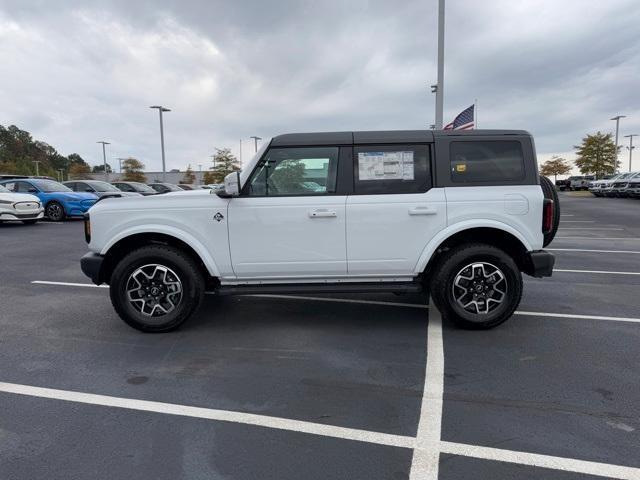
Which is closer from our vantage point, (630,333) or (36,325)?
(630,333)

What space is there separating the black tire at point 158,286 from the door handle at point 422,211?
217 cm

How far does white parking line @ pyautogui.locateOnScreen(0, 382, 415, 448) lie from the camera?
2.79 m

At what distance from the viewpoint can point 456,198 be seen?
4527 millimetres

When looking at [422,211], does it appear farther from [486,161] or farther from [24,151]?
[24,151]

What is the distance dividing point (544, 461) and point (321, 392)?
1.47m

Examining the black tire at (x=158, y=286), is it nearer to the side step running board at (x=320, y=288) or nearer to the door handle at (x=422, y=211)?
the side step running board at (x=320, y=288)

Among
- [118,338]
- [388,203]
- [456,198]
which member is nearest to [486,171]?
[456,198]

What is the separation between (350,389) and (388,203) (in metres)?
1.86

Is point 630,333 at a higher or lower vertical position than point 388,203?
lower

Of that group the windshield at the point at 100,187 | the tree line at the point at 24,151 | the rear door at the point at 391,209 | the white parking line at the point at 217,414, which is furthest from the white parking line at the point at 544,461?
the tree line at the point at 24,151

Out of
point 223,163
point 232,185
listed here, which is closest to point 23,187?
point 232,185

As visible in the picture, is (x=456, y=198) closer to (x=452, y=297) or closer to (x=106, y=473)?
(x=452, y=297)

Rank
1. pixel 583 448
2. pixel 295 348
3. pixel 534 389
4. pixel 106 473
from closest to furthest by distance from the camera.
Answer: pixel 106 473
pixel 583 448
pixel 534 389
pixel 295 348

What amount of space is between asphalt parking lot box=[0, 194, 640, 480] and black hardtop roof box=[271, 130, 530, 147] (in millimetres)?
1875
